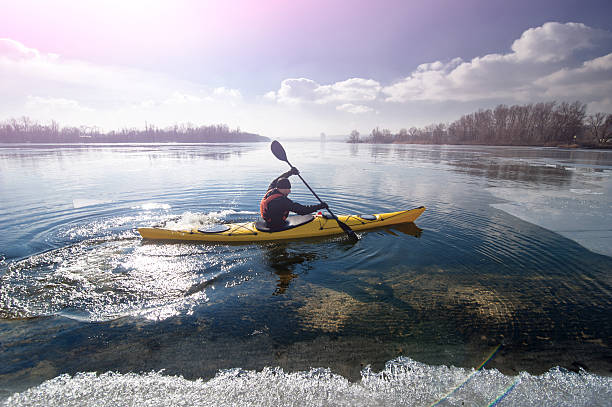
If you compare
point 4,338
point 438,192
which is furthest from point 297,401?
point 438,192

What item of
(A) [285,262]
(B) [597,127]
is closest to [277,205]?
(A) [285,262]

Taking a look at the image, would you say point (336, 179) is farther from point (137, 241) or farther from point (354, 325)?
point (354, 325)

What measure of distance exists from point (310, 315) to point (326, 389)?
102 centimetres

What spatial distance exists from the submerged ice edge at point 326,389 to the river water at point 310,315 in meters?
0.01

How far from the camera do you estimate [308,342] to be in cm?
281

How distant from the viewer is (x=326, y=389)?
2.27m

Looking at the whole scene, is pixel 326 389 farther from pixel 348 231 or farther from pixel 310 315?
pixel 348 231

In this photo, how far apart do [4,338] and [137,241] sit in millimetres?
2687

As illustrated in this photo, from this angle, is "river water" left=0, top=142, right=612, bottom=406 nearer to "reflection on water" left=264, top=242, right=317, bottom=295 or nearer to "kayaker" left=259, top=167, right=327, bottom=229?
"reflection on water" left=264, top=242, right=317, bottom=295

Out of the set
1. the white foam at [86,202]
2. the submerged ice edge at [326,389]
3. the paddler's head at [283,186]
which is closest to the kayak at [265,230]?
the paddler's head at [283,186]

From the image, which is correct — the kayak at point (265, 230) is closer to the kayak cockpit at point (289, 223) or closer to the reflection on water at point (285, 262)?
the kayak cockpit at point (289, 223)

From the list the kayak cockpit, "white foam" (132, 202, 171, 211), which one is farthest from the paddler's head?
"white foam" (132, 202, 171, 211)

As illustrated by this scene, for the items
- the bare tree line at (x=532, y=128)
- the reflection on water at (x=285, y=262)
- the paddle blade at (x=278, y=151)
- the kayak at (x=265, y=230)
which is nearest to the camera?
the reflection on water at (x=285, y=262)

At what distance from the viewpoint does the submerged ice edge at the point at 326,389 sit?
7.08ft
